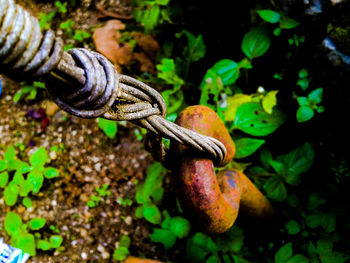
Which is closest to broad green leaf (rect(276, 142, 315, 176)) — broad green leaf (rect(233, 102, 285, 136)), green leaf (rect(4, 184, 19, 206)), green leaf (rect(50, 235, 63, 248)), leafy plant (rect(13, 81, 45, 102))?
broad green leaf (rect(233, 102, 285, 136))

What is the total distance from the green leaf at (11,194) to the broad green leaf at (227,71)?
56.7 inches

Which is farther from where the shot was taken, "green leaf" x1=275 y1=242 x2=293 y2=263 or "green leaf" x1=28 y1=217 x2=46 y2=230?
"green leaf" x1=28 y1=217 x2=46 y2=230

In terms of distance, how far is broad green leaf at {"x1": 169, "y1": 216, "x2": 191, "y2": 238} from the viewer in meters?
1.70

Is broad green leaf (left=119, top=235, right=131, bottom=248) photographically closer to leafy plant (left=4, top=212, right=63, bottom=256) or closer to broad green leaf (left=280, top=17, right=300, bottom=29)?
leafy plant (left=4, top=212, right=63, bottom=256)

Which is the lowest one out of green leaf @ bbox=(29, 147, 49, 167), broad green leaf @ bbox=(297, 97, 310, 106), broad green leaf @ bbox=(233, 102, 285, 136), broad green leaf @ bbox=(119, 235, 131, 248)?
broad green leaf @ bbox=(119, 235, 131, 248)

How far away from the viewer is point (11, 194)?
1.91 metres

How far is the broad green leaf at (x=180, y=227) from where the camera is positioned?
1.70 m

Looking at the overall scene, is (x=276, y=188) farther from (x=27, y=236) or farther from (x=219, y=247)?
(x=27, y=236)

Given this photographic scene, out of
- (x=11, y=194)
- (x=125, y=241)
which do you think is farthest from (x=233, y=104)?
(x=11, y=194)

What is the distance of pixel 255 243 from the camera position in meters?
1.77

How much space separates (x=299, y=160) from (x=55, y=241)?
1.51 metres

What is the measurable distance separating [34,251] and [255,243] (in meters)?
1.30

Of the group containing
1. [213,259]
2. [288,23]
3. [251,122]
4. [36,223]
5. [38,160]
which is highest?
[288,23]

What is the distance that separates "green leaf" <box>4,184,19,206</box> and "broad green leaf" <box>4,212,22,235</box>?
0.24ft
